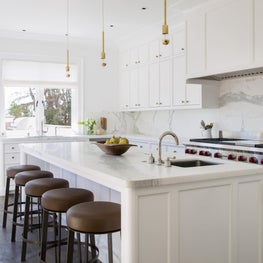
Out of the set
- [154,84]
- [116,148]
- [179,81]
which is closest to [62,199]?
[116,148]

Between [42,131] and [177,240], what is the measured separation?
15.9ft

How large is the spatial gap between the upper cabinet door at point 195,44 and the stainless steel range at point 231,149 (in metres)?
0.99

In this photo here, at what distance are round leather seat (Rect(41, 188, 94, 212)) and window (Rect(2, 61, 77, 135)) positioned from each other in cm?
404

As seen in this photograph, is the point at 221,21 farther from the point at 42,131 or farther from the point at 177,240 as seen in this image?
the point at 42,131

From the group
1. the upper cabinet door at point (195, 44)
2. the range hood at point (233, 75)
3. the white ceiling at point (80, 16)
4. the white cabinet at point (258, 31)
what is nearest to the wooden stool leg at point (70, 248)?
the white cabinet at point (258, 31)

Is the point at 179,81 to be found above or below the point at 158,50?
below

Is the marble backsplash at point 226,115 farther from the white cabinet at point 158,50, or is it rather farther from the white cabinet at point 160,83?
the white cabinet at point 158,50

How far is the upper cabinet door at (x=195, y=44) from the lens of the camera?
4590 mm

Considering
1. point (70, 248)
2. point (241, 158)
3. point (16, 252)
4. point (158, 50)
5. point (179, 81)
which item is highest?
point (158, 50)

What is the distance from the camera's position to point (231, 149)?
3902 mm

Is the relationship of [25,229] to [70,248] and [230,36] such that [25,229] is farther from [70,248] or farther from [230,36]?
[230,36]

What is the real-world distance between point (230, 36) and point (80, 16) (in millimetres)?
2204

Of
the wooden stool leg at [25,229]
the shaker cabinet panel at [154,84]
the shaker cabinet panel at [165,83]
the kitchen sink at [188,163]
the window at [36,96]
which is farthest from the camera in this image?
the window at [36,96]

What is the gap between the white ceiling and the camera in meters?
4.59
